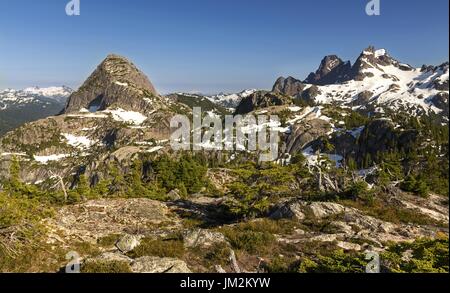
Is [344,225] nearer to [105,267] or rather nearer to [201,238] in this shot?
[201,238]

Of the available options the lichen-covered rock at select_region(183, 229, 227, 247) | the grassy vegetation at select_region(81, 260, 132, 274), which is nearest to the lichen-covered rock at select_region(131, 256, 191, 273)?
the grassy vegetation at select_region(81, 260, 132, 274)

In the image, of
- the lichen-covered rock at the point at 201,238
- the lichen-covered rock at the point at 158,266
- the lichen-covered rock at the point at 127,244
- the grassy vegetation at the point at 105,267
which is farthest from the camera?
the lichen-covered rock at the point at 201,238

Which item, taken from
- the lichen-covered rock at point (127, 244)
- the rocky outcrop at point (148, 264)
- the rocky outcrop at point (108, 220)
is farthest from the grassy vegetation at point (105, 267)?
the rocky outcrop at point (108, 220)

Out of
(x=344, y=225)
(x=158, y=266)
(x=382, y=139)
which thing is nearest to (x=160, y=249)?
(x=158, y=266)

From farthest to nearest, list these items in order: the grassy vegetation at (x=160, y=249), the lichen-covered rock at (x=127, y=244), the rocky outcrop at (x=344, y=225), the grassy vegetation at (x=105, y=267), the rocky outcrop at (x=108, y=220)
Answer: the rocky outcrop at (x=108, y=220) < the rocky outcrop at (x=344, y=225) < the lichen-covered rock at (x=127, y=244) < the grassy vegetation at (x=160, y=249) < the grassy vegetation at (x=105, y=267)

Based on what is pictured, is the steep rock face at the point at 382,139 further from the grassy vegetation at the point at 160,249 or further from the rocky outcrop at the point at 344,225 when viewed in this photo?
the grassy vegetation at the point at 160,249

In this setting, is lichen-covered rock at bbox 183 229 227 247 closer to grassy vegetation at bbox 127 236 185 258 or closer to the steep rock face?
grassy vegetation at bbox 127 236 185 258

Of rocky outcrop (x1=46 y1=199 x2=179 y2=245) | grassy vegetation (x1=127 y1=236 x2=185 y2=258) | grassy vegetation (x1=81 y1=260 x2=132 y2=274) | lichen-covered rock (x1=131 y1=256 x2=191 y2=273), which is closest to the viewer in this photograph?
grassy vegetation (x1=81 y1=260 x2=132 y2=274)
